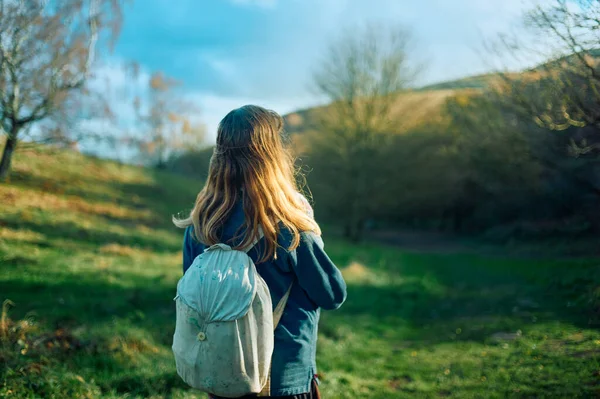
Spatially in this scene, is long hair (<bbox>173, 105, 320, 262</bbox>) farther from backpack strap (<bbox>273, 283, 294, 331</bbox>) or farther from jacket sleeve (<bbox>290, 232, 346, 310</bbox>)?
backpack strap (<bbox>273, 283, 294, 331</bbox>)

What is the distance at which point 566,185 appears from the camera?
1683 cm

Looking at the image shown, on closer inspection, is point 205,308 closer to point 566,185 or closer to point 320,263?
point 320,263

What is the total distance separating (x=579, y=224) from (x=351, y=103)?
48.2 feet

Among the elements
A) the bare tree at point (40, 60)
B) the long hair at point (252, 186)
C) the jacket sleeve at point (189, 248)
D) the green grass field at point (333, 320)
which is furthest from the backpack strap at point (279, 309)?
the bare tree at point (40, 60)

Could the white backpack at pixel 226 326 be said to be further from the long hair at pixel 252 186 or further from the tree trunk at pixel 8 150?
the tree trunk at pixel 8 150

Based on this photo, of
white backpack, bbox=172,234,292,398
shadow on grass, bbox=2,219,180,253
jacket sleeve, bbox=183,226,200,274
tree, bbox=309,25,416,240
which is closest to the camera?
white backpack, bbox=172,234,292,398

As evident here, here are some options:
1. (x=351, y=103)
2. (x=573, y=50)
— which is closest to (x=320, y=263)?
(x=573, y=50)

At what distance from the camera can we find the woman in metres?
2.07

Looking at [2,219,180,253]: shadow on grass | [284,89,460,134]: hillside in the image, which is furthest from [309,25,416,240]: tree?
[2,219,180,253]: shadow on grass

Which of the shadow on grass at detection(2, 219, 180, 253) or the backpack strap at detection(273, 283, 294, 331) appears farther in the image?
the shadow on grass at detection(2, 219, 180, 253)

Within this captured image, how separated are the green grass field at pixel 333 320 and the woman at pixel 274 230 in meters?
3.03

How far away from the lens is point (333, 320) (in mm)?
9469

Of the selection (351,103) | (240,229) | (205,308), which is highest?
(351,103)

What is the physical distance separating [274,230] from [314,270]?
0.26m
